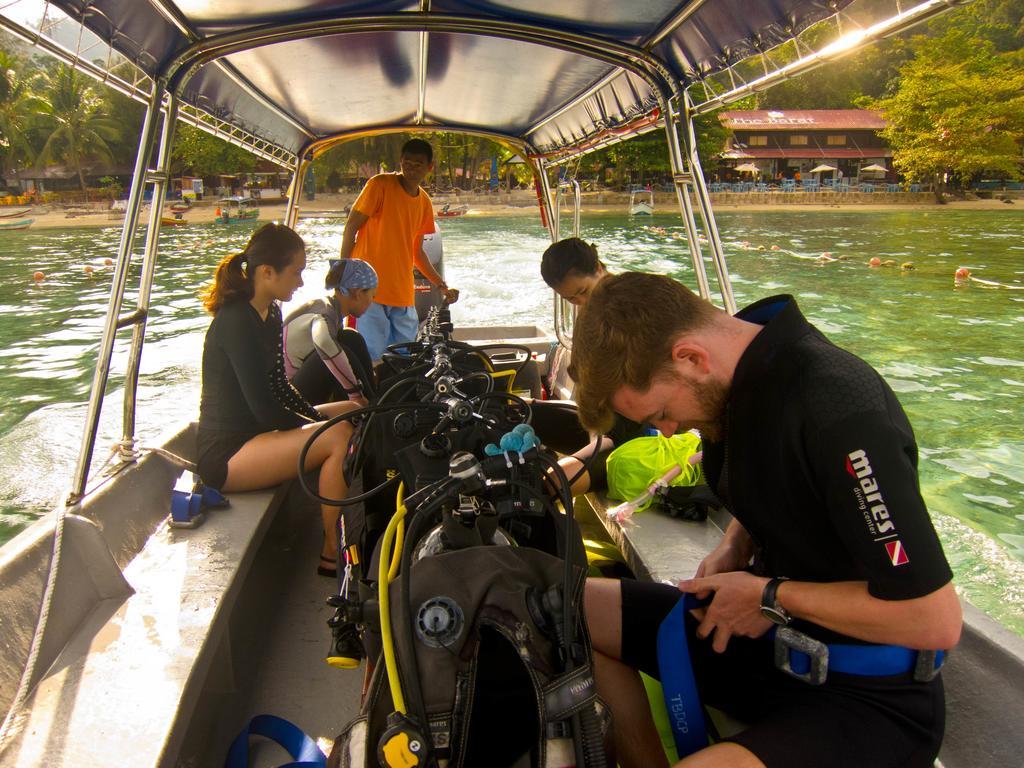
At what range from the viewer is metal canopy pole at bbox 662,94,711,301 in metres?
3.02

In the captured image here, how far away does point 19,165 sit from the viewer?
179 ft

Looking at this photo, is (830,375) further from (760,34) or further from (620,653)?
(760,34)

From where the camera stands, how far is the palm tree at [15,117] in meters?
50.1

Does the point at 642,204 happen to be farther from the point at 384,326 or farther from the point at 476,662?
the point at 476,662

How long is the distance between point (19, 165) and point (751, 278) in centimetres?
5742

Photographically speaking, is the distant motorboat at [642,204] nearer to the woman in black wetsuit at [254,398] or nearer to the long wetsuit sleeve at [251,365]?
the woman in black wetsuit at [254,398]

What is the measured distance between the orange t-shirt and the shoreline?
32349 millimetres

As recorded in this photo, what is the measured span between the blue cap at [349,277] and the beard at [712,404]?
2630 millimetres

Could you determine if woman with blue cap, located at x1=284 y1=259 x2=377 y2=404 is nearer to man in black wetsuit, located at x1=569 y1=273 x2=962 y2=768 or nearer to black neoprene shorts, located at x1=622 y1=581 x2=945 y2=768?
man in black wetsuit, located at x1=569 y1=273 x2=962 y2=768

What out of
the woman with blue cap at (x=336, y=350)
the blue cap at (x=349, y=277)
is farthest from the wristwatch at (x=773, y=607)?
the blue cap at (x=349, y=277)

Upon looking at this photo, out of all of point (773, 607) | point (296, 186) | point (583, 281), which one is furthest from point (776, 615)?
point (296, 186)

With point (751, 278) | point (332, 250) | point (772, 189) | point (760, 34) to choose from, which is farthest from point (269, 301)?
point (772, 189)

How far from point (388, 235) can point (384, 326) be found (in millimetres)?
619

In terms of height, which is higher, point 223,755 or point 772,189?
point 772,189
